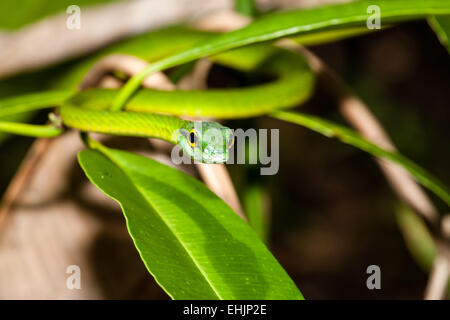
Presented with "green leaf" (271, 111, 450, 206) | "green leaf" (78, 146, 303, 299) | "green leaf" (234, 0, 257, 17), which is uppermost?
"green leaf" (234, 0, 257, 17)

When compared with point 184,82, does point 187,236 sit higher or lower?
lower

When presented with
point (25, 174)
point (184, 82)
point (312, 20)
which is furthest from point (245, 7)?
point (25, 174)

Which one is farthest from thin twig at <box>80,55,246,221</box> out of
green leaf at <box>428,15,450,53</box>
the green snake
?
green leaf at <box>428,15,450,53</box>

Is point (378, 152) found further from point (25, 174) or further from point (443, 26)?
point (25, 174)

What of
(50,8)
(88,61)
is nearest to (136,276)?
(88,61)

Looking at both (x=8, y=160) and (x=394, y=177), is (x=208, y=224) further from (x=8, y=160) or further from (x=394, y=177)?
(x=8, y=160)

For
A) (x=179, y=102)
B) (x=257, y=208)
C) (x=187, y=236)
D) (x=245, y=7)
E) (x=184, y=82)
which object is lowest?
(x=187, y=236)

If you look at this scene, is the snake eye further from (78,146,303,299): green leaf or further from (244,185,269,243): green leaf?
(244,185,269,243): green leaf

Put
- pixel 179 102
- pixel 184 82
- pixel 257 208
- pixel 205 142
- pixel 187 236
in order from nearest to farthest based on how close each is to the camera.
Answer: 1. pixel 187 236
2. pixel 205 142
3. pixel 179 102
4. pixel 257 208
5. pixel 184 82

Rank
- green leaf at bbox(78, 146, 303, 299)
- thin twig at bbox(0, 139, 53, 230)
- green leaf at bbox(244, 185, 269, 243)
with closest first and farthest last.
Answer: green leaf at bbox(78, 146, 303, 299) < thin twig at bbox(0, 139, 53, 230) < green leaf at bbox(244, 185, 269, 243)
